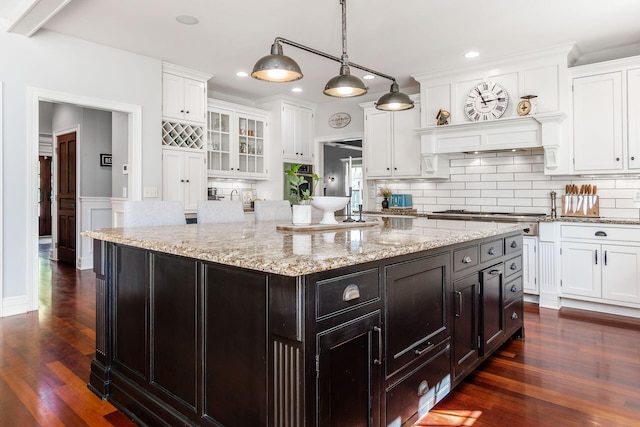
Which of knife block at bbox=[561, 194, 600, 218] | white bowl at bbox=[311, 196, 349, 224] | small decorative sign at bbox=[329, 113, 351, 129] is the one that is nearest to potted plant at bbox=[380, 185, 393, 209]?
small decorative sign at bbox=[329, 113, 351, 129]

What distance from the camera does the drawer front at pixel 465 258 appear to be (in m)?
2.14

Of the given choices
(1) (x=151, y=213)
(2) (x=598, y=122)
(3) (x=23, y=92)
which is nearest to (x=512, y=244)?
(2) (x=598, y=122)

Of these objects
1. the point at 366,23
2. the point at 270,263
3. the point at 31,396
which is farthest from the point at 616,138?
the point at 31,396

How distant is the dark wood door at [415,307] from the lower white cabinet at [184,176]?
3.42 meters

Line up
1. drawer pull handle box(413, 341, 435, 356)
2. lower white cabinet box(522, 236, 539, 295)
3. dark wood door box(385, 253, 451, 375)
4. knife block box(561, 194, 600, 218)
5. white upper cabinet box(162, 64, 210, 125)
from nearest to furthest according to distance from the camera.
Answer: dark wood door box(385, 253, 451, 375) < drawer pull handle box(413, 341, 435, 356) < lower white cabinet box(522, 236, 539, 295) < knife block box(561, 194, 600, 218) < white upper cabinet box(162, 64, 210, 125)

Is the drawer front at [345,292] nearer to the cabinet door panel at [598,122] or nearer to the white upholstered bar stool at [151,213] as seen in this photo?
the white upholstered bar stool at [151,213]

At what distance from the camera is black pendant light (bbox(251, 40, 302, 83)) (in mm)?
2443

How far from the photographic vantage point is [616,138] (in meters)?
3.93

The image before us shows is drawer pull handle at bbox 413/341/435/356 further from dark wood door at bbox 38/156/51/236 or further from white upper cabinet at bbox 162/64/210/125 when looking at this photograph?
dark wood door at bbox 38/156/51/236

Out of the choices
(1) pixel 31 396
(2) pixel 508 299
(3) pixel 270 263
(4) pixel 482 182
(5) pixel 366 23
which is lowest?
(1) pixel 31 396

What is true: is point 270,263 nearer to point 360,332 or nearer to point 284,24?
point 360,332

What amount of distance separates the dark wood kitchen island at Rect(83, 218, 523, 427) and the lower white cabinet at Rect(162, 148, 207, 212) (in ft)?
8.61

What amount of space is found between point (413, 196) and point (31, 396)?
463cm

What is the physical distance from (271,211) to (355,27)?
70.7 inches
